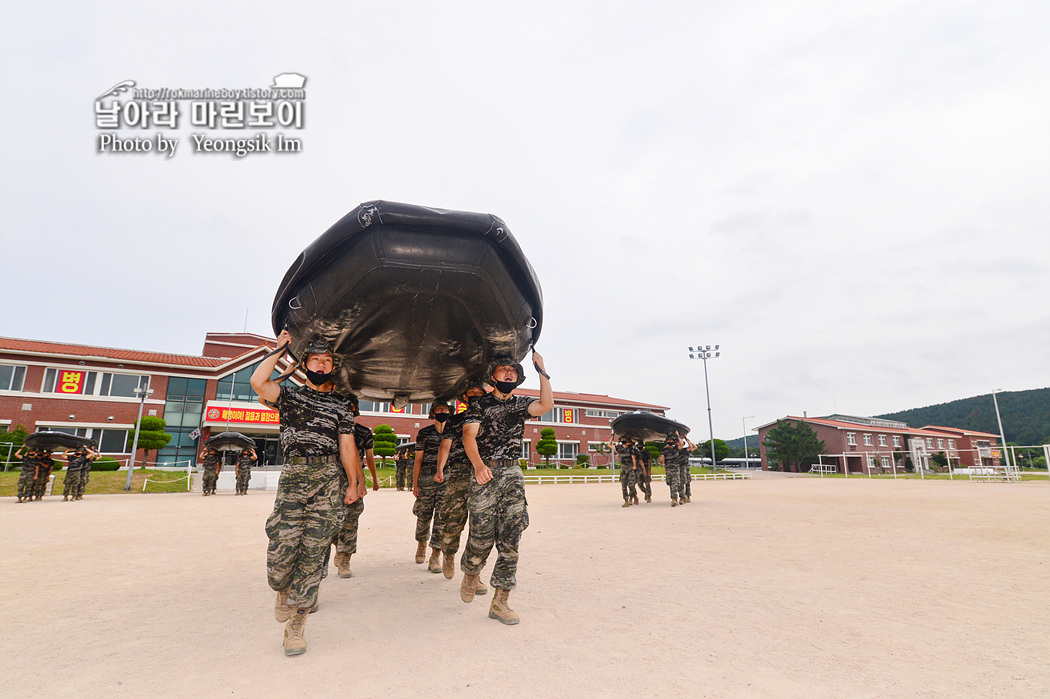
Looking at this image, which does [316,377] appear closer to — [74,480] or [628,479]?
[628,479]

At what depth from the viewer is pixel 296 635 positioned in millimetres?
3342

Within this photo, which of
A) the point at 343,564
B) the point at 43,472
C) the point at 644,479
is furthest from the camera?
the point at 43,472

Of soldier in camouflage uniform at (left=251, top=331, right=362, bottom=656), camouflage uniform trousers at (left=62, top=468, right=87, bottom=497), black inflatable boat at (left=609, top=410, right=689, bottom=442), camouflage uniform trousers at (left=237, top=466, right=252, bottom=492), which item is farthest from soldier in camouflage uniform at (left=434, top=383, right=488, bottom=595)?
camouflage uniform trousers at (left=237, top=466, right=252, bottom=492)

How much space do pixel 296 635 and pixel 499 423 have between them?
222 cm

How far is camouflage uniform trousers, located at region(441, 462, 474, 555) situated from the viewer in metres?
5.20

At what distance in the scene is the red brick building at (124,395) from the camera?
2850 centimetres

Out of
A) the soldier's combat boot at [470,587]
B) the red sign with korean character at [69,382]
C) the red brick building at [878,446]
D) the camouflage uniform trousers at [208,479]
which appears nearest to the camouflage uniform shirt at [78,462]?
the camouflage uniform trousers at [208,479]

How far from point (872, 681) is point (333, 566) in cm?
565

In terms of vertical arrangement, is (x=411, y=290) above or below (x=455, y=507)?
above

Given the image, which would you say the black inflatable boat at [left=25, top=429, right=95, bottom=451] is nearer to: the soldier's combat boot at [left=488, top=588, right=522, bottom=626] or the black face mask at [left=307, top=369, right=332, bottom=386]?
the black face mask at [left=307, top=369, right=332, bottom=386]

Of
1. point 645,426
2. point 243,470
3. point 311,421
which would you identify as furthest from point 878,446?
point 311,421

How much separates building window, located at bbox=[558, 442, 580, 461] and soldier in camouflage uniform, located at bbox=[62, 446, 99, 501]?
37.0m

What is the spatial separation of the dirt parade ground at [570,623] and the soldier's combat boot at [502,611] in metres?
0.09

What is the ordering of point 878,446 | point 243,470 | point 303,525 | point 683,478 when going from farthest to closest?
point 878,446 → point 243,470 → point 683,478 → point 303,525
